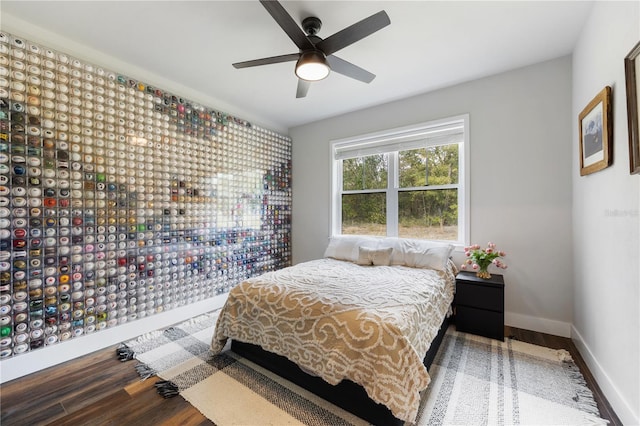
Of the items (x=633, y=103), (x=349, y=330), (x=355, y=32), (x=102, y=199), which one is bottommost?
(x=349, y=330)

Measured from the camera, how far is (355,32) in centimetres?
162

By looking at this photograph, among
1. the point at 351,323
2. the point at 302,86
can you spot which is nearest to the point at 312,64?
the point at 302,86

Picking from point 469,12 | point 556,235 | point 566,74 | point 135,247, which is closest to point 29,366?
point 135,247

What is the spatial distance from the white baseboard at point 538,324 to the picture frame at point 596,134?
1406 millimetres

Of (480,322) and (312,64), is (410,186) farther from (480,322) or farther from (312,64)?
(312,64)

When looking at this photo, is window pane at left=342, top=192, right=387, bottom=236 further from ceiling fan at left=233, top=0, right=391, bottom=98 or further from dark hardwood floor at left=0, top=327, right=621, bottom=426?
dark hardwood floor at left=0, top=327, right=621, bottom=426

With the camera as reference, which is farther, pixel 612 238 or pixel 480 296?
pixel 480 296

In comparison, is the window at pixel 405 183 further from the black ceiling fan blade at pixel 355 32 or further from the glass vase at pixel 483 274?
the black ceiling fan blade at pixel 355 32

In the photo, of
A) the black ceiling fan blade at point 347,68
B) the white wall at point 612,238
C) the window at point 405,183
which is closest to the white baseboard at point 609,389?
the white wall at point 612,238

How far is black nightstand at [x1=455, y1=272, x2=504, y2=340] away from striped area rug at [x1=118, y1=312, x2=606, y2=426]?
11 centimetres

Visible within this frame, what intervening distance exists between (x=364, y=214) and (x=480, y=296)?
174 centimetres

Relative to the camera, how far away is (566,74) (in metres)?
2.37

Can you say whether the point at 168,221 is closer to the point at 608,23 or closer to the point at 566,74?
the point at 608,23

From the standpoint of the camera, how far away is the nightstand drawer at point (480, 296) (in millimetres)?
2279
